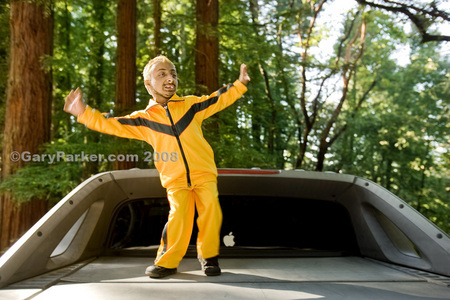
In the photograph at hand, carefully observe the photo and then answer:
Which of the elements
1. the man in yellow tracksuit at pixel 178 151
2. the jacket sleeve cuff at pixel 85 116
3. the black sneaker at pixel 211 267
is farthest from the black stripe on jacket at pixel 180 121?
the black sneaker at pixel 211 267

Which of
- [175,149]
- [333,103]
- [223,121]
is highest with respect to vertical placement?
[333,103]

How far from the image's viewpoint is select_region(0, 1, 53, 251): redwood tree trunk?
24.3 feet

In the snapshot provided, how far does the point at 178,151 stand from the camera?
2812 mm

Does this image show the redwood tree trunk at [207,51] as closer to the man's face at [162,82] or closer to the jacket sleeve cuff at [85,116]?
the man's face at [162,82]

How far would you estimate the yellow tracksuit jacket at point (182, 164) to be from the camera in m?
2.70

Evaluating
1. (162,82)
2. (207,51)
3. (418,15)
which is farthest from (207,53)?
(162,82)

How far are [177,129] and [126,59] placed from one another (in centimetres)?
670

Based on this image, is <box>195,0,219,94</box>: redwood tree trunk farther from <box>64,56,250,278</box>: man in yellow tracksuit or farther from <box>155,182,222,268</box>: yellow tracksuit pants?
<box>155,182,222,268</box>: yellow tracksuit pants

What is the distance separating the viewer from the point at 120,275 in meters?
2.34

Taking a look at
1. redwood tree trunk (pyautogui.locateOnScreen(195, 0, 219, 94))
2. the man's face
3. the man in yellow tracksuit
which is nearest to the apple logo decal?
the man in yellow tracksuit

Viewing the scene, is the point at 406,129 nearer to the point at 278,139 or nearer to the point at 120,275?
the point at 278,139

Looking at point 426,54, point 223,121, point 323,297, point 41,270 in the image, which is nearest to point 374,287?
point 323,297

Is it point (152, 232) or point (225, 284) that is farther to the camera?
point (152, 232)

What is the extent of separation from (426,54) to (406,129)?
4750mm
